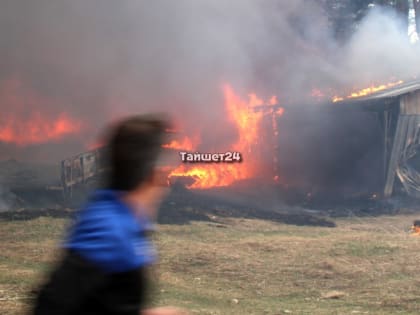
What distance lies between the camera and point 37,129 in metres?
26.4

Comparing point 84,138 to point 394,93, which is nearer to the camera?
point 394,93

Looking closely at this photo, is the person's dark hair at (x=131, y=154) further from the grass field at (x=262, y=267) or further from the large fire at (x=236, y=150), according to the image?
the large fire at (x=236, y=150)

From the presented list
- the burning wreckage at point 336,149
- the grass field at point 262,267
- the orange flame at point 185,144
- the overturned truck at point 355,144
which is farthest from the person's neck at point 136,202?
the orange flame at point 185,144

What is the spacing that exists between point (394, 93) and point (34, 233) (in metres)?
11.9

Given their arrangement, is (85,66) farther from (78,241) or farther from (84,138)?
(78,241)

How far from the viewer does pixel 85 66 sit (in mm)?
26547

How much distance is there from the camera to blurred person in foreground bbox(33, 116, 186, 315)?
1.94 metres

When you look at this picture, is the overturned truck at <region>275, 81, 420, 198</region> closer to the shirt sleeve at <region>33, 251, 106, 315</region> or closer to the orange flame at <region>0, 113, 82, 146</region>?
the orange flame at <region>0, 113, 82, 146</region>

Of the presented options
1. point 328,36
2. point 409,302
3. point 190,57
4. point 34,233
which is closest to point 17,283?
point 34,233

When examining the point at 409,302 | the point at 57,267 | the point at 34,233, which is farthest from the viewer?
the point at 34,233

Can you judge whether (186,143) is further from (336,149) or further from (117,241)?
Result: (117,241)

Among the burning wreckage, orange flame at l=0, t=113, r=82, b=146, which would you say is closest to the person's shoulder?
the burning wreckage

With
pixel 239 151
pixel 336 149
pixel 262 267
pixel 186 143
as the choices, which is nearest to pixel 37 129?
pixel 186 143

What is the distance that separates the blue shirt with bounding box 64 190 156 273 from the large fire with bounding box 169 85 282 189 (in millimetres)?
16833
